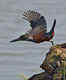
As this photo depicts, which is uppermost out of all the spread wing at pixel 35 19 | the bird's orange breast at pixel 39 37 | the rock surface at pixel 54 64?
the spread wing at pixel 35 19

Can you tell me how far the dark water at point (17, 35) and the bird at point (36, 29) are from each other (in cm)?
2

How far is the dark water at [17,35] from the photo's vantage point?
120 cm

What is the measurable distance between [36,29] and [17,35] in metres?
0.12

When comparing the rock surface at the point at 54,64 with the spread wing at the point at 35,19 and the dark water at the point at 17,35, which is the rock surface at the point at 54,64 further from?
the spread wing at the point at 35,19

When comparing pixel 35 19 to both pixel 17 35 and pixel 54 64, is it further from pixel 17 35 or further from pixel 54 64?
pixel 54 64

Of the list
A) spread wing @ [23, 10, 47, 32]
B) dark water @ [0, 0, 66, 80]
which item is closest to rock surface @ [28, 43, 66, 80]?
dark water @ [0, 0, 66, 80]

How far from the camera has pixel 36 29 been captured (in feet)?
4.08

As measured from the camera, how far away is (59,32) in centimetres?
124

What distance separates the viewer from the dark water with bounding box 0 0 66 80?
3.94ft

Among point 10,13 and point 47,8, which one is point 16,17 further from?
point 47,8

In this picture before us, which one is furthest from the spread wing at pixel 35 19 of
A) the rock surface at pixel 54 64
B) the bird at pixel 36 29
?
the rock surface at pixel 54 64

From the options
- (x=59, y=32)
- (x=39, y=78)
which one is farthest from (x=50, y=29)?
(x=39, y=78)

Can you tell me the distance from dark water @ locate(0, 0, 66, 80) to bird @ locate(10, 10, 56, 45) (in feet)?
0.08

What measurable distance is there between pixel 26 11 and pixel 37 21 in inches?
3.6
